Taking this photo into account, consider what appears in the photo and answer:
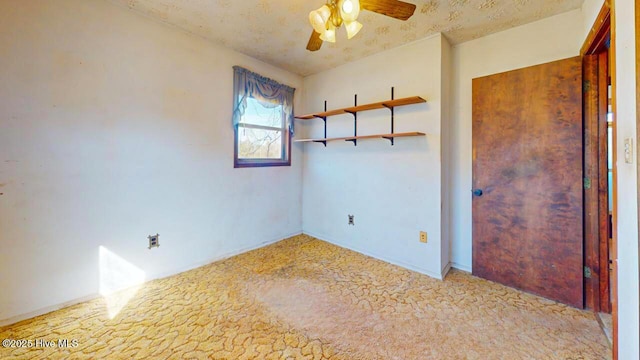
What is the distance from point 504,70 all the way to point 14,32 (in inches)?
157

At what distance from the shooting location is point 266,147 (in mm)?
3432

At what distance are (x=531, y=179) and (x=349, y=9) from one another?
2.13 m

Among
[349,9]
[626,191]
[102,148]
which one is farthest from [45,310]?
[626,191]

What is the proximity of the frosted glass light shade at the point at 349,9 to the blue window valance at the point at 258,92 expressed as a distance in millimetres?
1889

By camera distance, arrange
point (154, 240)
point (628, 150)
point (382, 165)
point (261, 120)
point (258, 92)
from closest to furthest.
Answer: point (628, 150) < point (154, 240) < point (382, 165) < point (258, 92) < point (261, 120)

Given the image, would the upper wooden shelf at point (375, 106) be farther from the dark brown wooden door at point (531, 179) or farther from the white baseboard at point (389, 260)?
the white baseboard at point (389, 260)

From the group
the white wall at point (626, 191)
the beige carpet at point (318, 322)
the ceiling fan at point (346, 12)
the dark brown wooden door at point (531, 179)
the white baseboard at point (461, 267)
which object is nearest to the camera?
the white wall at point (626, 191)

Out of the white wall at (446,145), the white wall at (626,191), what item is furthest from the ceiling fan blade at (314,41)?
the white wall at (626,191)

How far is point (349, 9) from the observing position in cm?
138

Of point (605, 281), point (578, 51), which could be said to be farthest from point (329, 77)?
point (605, 281)

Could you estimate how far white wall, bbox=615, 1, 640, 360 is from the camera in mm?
1063

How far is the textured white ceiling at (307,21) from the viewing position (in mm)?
2061

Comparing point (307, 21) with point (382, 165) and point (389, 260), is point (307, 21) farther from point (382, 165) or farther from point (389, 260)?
point (389, 260)

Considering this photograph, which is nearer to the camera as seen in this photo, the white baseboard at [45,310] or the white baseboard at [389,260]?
the white baseboard at [45,310]
